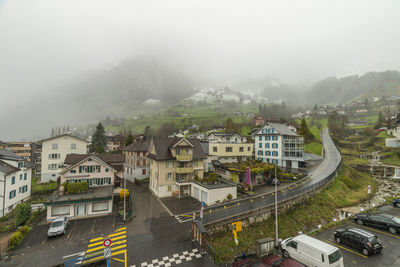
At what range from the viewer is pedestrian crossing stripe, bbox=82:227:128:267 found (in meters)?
15.9

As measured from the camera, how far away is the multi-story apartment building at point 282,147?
165ft

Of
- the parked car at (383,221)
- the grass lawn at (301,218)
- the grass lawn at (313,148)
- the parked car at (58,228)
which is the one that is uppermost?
the grass lawn at (313,148)

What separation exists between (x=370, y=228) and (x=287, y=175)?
1890 centimetres

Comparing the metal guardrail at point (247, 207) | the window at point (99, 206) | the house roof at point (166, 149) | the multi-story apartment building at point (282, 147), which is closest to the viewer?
the metal guardrail at point (247, 207)

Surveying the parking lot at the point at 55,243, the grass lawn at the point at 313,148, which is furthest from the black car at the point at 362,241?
the grass lawn at the point at 313,148

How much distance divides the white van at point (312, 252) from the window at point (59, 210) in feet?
99.1

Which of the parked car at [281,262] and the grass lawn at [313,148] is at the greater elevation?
the grass lawn at [313,148]

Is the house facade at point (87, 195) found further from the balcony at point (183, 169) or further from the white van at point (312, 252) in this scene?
the white van at point (312, 252)

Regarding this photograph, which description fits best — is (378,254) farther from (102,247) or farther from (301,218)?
(102,247)

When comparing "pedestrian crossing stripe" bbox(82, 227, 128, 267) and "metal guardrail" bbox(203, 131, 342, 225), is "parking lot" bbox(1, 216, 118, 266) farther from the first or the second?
"metal guardrail" bbox(203, 131, 342, 225)

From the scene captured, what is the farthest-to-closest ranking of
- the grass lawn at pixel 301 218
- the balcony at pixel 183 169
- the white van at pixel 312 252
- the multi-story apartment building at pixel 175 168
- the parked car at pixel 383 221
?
the multi-story apartment building at pixel 175 168 < the balcony at pixel 183 169 < the parked car at pixel 383 221 < the grass lawn at pixel 301 218 < the white van at pixel 312 252

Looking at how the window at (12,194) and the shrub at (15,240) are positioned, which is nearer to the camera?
the shrub at (15,240)

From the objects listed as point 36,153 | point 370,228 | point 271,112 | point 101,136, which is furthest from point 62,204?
point 271,112

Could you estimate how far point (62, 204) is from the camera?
25.3 metres
